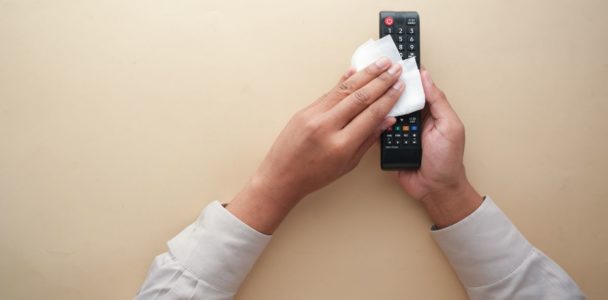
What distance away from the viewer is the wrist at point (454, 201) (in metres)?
0.56

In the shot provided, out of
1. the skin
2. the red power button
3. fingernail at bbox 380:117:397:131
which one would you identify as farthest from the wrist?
the red power button

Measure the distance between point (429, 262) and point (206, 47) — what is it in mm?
483

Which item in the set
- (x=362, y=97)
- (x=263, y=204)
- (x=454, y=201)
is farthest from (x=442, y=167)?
(x=263, y=204)

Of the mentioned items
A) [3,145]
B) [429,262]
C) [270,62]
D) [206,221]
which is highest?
[270,62]

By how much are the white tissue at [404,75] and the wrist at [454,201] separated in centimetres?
13

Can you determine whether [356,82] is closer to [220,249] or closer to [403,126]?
[403,126]

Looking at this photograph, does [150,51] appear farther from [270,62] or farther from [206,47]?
[270,62]

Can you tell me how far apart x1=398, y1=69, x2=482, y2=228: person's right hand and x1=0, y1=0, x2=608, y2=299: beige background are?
0.05m

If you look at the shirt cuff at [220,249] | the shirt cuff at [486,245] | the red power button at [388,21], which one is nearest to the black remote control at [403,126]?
the red power button at [388,21]

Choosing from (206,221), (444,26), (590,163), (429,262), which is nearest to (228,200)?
(206,221)

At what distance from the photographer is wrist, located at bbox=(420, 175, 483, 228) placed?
1.85 feet

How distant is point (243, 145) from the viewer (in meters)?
0.62

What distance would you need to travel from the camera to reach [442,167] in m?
0.56

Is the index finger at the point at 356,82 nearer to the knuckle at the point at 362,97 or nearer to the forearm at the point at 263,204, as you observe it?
the knuckle at the point at 362,97
